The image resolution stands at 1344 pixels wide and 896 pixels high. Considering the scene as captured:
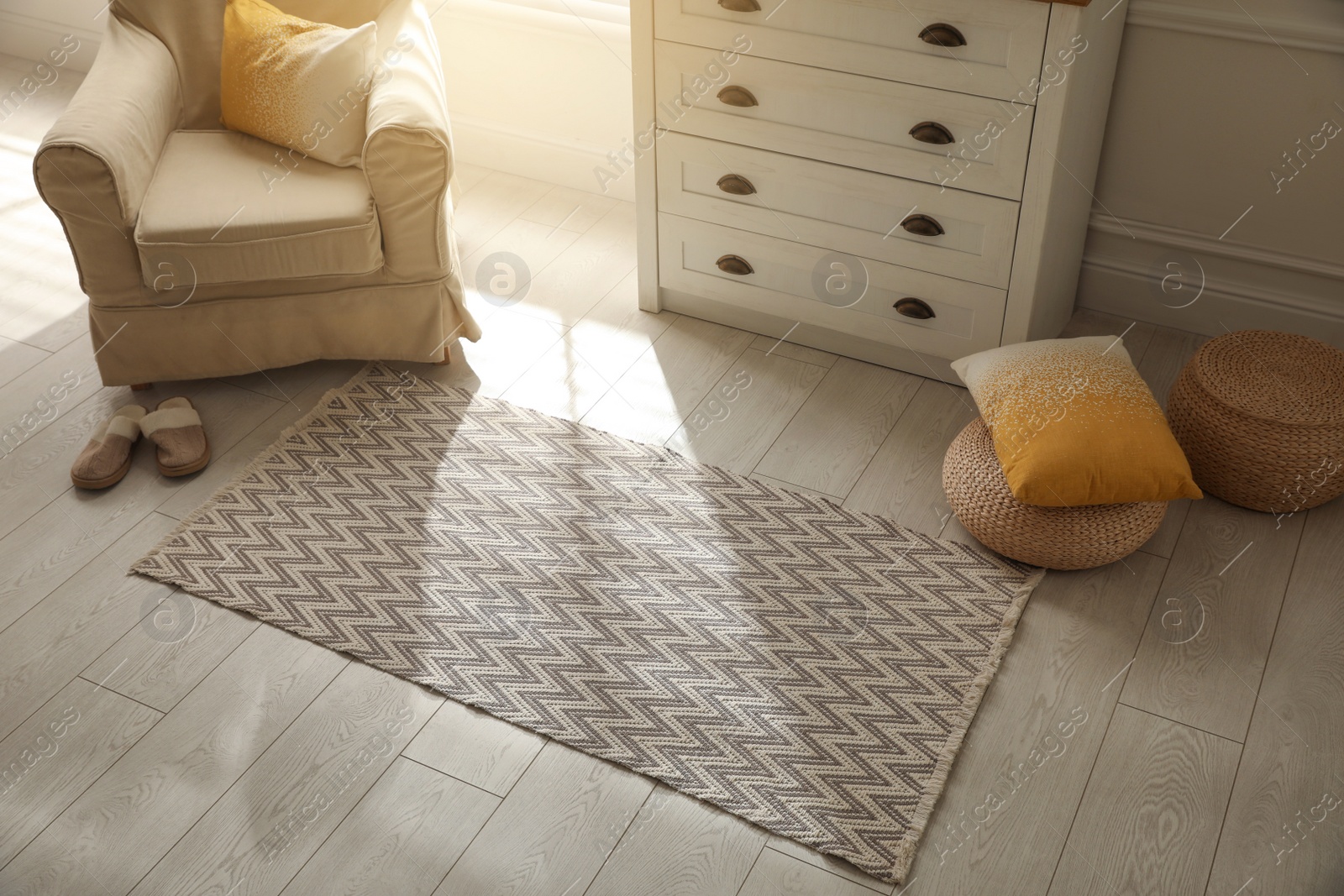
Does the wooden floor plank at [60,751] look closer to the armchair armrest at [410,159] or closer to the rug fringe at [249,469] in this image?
the rug fringe at [249,469]

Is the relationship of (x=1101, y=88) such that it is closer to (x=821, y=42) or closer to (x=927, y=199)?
(x=927, y=199)

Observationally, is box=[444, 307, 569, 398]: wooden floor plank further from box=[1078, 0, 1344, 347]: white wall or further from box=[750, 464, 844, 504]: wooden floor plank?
box=[1078, 0, 1344, 347]: white wall

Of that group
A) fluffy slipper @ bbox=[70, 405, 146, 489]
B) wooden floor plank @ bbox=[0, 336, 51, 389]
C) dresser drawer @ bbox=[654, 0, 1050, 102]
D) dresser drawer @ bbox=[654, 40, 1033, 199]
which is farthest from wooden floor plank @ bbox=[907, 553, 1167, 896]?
wooden floor plank @ bbox=[0, 336, 51, 389]

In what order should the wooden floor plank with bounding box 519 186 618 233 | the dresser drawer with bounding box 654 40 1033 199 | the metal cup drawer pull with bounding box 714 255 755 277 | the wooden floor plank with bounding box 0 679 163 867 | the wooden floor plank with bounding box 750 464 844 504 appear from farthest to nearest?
1. the wooden floor plank with bounding box 519 186 618 233
2. the metal cup drawer pull with bounding box 714 255 755 277
3. the wooden floor plank with bounding box 750 464 844 504
4. the dresser drawer with bounding box 654 40 1033 199
5. the wooden floor plank with bounding box 0 679 163 867

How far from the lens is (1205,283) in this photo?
2660mm

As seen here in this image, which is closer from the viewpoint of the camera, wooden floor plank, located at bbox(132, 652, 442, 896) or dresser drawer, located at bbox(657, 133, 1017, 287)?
wooden floor plank, located at bbox(132, 652, 442, 896)

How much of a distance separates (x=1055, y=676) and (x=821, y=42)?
1295 mm

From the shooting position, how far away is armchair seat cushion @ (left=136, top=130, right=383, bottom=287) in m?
2.35

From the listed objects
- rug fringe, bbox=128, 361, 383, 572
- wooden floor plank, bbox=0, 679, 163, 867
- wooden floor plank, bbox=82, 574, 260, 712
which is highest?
rug fringe, bbox=128, 361, 383, 572

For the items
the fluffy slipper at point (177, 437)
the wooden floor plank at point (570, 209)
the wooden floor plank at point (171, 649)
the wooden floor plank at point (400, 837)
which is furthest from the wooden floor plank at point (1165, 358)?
the fluffy slipper at point (177, 437)

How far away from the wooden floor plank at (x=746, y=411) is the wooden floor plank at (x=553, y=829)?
2.55 ft

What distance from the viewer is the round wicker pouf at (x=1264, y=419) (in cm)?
212

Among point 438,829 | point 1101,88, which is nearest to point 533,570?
point 438,829

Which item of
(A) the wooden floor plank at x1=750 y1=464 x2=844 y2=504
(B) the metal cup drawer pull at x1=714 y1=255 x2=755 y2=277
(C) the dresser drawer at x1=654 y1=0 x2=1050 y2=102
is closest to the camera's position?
(C) the dresser drawer at x1=654 y1=0 x2=1050 y2=102
